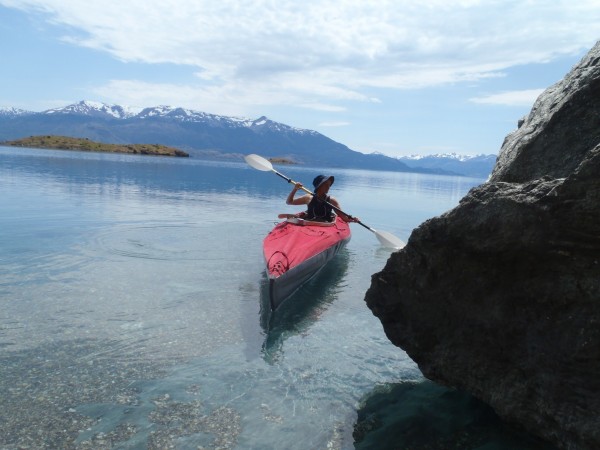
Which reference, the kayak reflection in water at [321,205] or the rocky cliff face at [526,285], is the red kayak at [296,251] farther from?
the rocky cliff face at [526,285]

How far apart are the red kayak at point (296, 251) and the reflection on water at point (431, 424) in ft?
13.2

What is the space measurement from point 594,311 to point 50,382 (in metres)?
7.27

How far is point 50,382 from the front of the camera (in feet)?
22.3

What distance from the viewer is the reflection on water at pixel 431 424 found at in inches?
226

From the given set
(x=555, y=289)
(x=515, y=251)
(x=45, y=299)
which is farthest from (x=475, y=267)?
(x=45, y=299)

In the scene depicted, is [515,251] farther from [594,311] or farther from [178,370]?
[178,370]

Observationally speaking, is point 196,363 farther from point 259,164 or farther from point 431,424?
point 259,164

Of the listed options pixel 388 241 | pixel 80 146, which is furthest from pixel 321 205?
pixel 80 146

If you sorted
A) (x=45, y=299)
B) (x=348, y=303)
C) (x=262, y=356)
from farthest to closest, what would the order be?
(x=348, y=303) → (x=45, y=299) → (x=262, y=356)

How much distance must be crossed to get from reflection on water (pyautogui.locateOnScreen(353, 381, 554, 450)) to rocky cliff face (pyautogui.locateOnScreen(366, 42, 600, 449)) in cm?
67

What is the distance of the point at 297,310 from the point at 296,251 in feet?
6.05

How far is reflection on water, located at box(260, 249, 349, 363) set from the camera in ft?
30.0

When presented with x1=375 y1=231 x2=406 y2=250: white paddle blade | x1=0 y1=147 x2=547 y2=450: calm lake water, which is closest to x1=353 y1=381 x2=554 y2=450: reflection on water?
x1=0 y1=147 x2=547 y2=450: calm lake water

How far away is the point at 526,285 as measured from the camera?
202 inches
